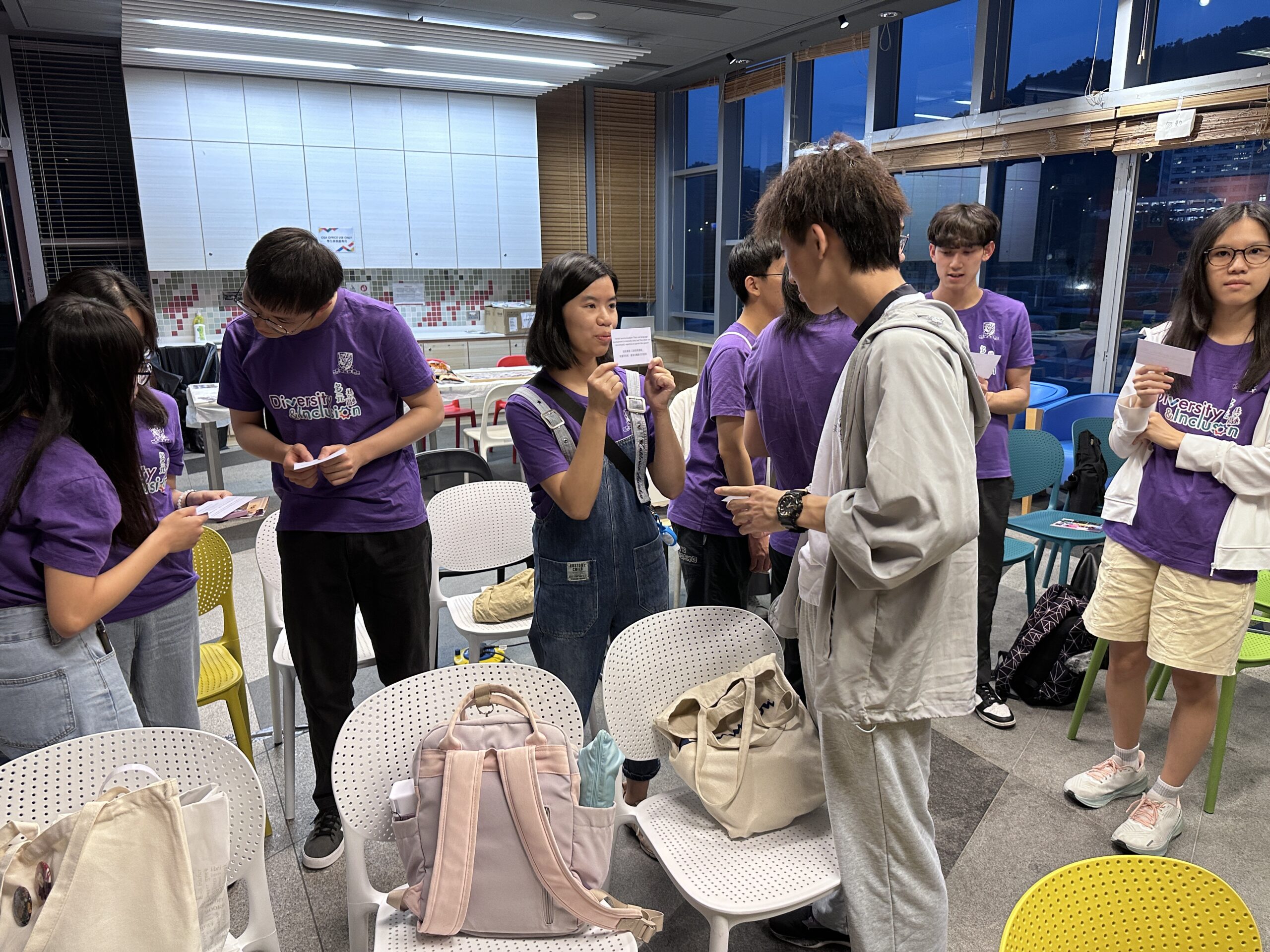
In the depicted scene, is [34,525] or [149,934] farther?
[34,525]

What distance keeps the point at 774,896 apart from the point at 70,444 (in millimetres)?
1533

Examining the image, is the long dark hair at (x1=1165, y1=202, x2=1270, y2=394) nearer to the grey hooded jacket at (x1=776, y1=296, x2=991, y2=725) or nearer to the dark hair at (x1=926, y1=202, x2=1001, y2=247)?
the dark hair at (x1=926, y1=202, x2=1001, y2=247)

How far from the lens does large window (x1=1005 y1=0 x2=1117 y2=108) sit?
4.71 m

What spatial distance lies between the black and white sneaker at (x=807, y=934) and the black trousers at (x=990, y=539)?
1.36m

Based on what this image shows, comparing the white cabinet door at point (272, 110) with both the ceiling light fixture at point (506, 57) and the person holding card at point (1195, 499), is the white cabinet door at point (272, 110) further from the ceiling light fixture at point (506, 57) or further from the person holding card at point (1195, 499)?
the person holding card at point (1195, 499)

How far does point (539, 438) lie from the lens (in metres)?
1.83

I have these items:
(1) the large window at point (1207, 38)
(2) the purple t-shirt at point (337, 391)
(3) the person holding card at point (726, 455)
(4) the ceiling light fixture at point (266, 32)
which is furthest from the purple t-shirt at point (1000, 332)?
(4) the ceiling light fixture at point (266, 32)

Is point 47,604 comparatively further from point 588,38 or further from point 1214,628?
point 588,38

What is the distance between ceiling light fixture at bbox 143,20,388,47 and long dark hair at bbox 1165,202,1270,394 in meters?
5.73

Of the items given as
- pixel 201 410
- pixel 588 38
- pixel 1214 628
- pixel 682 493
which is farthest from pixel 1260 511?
pixel 588 38

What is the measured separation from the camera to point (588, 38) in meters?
6.23

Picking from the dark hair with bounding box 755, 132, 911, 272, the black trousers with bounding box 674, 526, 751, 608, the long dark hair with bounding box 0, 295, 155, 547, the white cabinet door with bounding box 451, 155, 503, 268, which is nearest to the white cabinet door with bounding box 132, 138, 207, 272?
the white cabinet door with bounding box 451, 155, 503, 268

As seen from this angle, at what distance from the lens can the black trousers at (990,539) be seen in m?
2.76

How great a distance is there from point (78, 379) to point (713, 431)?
152cm
